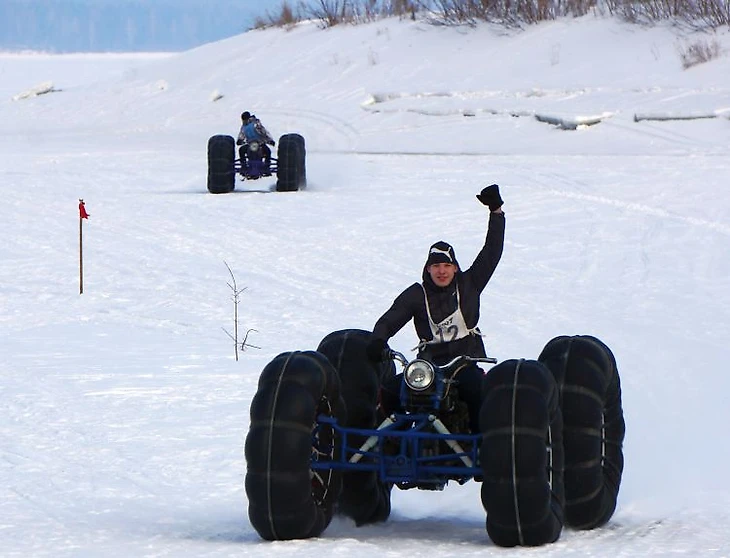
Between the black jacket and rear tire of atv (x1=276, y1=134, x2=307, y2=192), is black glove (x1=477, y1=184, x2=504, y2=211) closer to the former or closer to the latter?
the black jacket

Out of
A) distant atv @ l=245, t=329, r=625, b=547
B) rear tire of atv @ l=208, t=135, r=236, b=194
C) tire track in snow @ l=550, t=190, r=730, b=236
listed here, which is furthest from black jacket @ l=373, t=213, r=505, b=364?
rear tire of atv @ l=208, t=135, r=236, b=194

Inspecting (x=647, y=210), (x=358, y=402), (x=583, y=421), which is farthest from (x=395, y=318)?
(x=647, y=210)

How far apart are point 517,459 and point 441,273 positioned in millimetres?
1378

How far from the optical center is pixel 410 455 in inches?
290

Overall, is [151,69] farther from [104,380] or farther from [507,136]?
[104,380]

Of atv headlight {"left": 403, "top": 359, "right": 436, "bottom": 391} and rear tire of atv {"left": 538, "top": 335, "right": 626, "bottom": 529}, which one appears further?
rear tire of atv {"left": 538, "top": 335, "right": 626, "bottom": 529}

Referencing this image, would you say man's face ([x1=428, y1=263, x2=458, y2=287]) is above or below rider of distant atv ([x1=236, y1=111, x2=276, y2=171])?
below

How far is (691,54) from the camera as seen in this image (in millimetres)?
33406

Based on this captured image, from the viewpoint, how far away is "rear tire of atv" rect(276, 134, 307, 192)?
2336 centimetres

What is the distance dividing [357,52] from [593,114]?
14.7 m

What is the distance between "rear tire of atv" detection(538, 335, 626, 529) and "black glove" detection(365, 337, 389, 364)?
803 millimetres

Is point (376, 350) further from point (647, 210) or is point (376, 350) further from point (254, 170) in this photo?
point (254, 170)

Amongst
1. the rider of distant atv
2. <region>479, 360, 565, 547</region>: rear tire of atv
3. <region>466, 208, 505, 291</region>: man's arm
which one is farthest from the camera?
the rider of distant atv

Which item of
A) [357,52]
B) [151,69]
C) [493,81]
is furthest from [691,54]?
[151,69]
